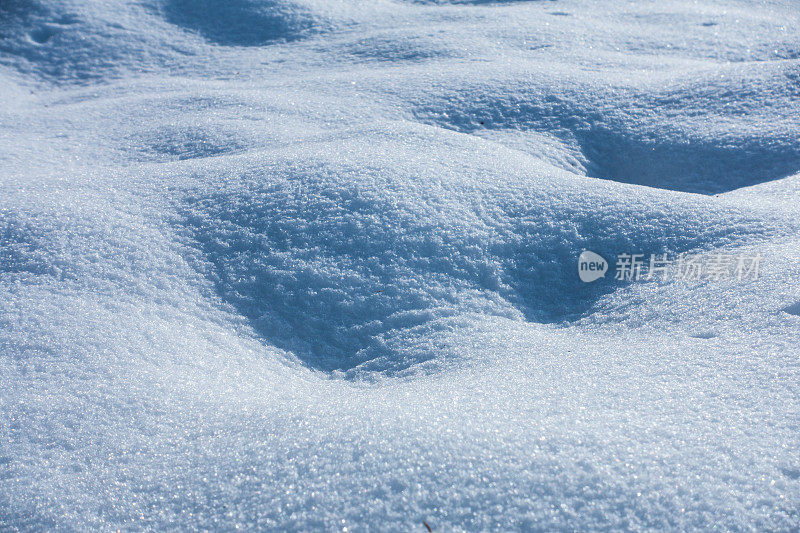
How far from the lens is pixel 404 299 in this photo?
136 centimetres

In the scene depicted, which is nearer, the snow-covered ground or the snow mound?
the snow-covered ground

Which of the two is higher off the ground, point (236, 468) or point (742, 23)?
point (742, 23)

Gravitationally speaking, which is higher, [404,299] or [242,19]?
[242,19]

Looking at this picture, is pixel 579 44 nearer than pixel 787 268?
No

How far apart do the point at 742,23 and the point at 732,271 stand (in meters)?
2.27

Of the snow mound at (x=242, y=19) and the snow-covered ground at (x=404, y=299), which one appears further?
the snow mound at (x=242, y=19)

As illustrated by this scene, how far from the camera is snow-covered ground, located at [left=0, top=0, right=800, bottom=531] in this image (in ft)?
2.89

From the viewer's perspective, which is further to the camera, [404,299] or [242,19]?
[242,19]

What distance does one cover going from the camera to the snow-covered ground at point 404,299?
0.88m

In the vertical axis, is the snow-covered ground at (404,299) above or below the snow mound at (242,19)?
below

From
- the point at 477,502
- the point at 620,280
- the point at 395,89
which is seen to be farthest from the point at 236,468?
the point at 395,89

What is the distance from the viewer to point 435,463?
2.92 ft

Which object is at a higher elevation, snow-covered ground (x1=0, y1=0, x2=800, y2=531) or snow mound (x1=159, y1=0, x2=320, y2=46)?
snow mound (x1=159, y1=0, x2=320, y2=46)

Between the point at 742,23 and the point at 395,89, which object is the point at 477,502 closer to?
the point at 395,89
